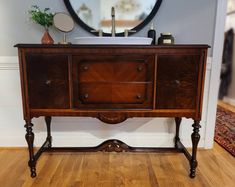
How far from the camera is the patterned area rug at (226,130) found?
83.5 inches

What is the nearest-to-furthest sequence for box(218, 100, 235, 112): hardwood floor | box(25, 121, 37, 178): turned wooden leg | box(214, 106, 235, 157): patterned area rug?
box(25, 121, 37, 178): turned wooden leg
box(214, 106, 235, 157): patterned area rug
box(218, 100, 235, 112): hardwood floor

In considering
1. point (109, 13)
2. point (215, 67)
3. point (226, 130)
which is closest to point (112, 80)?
point (109, 13)

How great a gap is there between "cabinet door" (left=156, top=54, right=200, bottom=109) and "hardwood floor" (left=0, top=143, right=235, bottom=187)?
0.56m

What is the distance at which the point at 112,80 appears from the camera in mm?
1397

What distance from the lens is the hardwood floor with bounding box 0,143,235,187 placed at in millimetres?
1534

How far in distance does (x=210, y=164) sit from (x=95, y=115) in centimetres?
107

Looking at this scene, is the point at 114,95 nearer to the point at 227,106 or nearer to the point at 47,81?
the point at 47,81

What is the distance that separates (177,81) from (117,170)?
83 cm

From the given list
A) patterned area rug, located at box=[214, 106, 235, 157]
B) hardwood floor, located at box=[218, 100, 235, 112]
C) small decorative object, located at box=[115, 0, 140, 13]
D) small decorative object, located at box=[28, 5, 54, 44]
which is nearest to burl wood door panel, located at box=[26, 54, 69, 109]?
small decorative object, located at box=[28, 5, 54, 44]

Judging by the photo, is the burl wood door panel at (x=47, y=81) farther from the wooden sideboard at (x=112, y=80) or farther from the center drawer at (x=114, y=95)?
the center drawer at (x=114, y=95)

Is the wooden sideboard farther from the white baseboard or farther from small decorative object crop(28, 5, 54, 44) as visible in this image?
the white baseboard

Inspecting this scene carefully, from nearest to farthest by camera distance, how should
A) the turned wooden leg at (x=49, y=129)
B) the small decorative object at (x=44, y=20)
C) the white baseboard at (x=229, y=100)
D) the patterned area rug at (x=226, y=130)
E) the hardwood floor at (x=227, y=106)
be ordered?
the small decorative object at (x=44, y=20) → the turned wooden leg at (x=49, y=129) → the patterned area rug at (x=226, y=130) → the hardwood floor at (x=227, y=106) → the white baseboard at (x=229, y=100)

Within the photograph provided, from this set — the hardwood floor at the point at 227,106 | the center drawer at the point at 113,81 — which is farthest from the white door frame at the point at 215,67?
the hardwood floor at the point at 227,106

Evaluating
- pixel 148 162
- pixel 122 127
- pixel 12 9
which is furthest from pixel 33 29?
pixel 148 162
